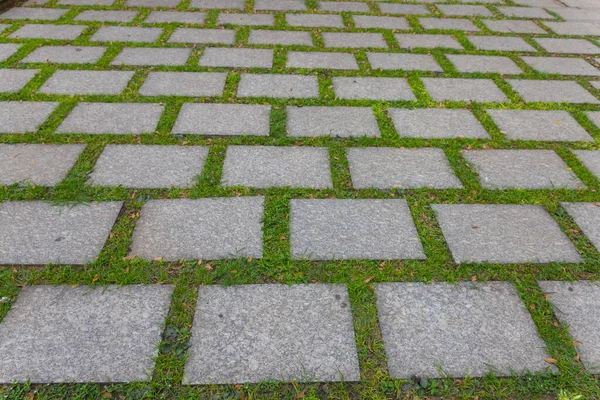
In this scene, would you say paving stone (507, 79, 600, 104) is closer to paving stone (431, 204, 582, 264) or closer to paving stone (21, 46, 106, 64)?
paving stone (431, 204, 582, 264)

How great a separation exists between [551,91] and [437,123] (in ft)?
4.54

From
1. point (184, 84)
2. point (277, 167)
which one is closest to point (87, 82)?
point (184, 84)

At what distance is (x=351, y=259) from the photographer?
2129 mm

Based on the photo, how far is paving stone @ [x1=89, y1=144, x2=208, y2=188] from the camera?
2588mm

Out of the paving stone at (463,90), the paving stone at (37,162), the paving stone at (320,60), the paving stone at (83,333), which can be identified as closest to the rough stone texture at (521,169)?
the paving stone at (463,90)

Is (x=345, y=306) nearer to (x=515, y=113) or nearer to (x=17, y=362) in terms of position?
(x=17, y=362)

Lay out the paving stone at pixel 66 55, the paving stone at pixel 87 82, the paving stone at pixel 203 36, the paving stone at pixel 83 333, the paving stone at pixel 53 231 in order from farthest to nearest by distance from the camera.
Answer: the paving stone at pixel 203 36 → the paving stone at pixel 66 55 → the paving stone at pixel 87 82 → the paving stone at pixel 53 231 → the paving stone at pixel 83 333

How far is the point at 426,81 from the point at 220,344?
3.21 m

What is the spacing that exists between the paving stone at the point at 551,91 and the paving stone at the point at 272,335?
9.65 ft

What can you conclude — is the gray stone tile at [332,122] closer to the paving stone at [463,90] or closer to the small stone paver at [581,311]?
the paving stone at [463,90]

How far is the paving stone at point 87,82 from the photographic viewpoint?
3.54 meters

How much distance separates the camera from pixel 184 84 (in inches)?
146

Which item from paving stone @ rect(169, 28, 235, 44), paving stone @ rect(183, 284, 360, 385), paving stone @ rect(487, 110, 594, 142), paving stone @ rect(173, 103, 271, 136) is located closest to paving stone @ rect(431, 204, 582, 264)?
paving stone @ rect(183, 284, 360, 385)

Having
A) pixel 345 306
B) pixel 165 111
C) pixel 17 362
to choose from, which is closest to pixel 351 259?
pixel 345 306
